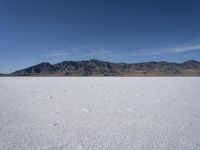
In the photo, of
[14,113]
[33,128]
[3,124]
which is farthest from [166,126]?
[14,113]

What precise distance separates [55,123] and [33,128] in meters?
0.35

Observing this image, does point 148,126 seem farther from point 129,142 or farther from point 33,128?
point 33,128

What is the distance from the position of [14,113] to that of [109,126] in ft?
6.65

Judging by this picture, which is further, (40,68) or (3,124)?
(40,68)

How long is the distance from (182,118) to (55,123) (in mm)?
2224

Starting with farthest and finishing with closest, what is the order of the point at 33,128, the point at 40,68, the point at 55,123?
the point at 40,68 → the point at 55,123 → the point at 33,128

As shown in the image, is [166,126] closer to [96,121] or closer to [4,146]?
[96,121]

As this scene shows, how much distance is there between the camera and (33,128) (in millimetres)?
2598

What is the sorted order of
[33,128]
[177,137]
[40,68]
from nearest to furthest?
[177,137] → [33,128] → [40,68]

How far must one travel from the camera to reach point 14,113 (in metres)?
3.45

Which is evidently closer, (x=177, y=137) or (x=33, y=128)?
(x=177, y=137)

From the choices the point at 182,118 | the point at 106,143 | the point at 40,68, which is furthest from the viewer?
the point at 40,68

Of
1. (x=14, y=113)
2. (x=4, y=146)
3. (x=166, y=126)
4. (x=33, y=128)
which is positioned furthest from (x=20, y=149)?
(x=166, y=126)

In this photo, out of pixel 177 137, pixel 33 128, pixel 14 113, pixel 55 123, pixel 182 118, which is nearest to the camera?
pixel 177 137
